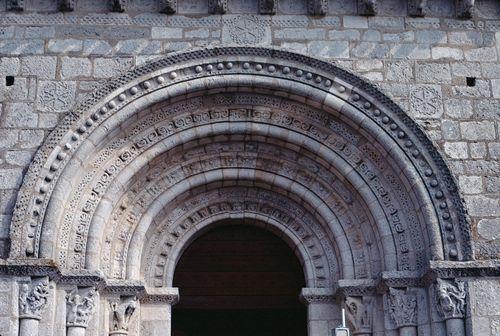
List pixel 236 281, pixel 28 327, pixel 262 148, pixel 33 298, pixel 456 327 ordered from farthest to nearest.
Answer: pixel 236 281
pixel 262 148
pixel 456 327
pixel 33 298
pixel 28 327

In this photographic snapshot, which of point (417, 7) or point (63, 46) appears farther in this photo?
point (417, 7)

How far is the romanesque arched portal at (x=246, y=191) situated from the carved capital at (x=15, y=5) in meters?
1.50

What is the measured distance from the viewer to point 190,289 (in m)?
12.5

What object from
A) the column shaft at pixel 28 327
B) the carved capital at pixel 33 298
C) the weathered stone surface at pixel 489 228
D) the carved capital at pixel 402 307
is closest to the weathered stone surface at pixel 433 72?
the weathered stone surface at pixel 489 228

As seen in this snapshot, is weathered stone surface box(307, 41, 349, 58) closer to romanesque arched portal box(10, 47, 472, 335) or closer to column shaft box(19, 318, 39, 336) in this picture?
romanesque arched portal box(10, 47, 472, 335)

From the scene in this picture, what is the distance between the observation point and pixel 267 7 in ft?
30.0

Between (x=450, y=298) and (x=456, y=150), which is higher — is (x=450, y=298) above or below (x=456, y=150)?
below

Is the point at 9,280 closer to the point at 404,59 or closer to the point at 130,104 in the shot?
the point at 130,104

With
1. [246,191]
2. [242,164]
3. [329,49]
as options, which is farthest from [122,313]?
[329,49]

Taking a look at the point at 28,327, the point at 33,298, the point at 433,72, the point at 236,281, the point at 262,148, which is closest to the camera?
the point at 28,327

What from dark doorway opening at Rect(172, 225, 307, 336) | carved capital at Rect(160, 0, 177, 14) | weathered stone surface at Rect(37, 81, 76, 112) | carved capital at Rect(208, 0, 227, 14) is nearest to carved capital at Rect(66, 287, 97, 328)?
weathered stone surface at Rect(37, 81, 76, 112)

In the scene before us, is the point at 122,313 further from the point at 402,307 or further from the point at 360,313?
the point at 402,307

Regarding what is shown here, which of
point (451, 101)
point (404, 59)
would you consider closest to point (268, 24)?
point (404, 59)

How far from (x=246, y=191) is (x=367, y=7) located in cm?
268
